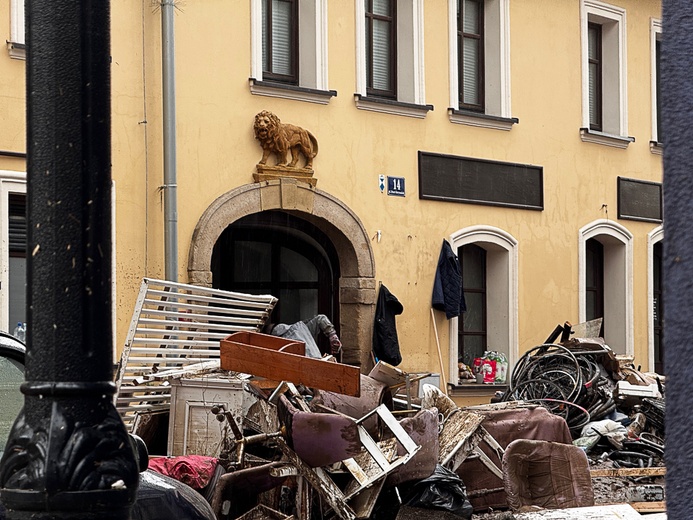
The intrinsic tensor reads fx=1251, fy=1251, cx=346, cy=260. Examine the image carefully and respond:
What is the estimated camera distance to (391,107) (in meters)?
17.8

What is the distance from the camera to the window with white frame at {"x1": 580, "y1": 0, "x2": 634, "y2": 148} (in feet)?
70.1

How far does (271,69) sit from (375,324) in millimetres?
3774

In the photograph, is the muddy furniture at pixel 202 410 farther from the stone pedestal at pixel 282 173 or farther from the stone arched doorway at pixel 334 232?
the stone pedestal at pixel 282 173

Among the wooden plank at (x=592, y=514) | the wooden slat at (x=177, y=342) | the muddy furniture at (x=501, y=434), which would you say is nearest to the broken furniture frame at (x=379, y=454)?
the wooden plank at (x=592, y=514)

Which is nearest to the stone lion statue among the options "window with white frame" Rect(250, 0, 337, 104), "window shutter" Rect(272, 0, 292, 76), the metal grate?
A: "window with white frame" Rect(250, 0, 337, 104)

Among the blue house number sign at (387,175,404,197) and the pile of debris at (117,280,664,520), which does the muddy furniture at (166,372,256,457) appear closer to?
the pile of debris at (117,280,664,520)

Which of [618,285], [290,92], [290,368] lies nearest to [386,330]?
[290,92]

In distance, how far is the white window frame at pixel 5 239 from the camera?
13867 millimetres

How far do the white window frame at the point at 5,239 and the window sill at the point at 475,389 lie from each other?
7057 mm

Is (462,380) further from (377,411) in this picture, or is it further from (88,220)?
(88,220)

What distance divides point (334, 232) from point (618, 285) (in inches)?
259

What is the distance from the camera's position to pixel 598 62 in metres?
21.5

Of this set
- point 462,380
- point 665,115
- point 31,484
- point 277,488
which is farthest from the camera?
point 462,380

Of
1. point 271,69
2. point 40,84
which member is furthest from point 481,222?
point 40,84
